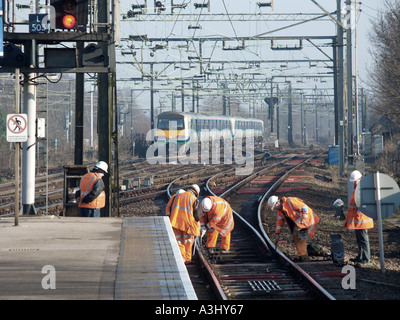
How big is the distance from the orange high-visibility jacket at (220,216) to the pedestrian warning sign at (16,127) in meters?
3.39

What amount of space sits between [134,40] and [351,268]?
71.8ft

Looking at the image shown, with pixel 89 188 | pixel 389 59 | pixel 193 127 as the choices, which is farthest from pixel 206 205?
pixel 193 127

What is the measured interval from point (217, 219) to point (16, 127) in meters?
3.77

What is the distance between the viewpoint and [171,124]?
41.9 m

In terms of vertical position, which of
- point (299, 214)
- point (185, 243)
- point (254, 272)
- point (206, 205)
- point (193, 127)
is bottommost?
point (254, 272)

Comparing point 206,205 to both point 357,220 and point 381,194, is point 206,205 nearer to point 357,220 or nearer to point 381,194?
point 357,220

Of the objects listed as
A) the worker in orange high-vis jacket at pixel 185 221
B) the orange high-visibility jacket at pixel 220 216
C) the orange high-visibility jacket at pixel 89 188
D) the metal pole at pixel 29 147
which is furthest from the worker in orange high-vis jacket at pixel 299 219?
the metal pole at pixel 29 147

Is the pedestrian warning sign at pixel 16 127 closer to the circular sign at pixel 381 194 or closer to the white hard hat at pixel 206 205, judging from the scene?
the white hard hat at pixel 206 205

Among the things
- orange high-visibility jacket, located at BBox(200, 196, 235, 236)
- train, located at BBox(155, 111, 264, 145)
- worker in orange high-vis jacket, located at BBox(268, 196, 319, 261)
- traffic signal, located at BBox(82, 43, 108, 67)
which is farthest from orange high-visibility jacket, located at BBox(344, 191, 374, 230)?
train, located at BBox(155, 111, 264, 145)

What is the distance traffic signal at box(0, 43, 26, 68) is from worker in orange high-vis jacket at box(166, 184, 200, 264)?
3.98 m

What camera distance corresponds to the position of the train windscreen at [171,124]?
41.7 m

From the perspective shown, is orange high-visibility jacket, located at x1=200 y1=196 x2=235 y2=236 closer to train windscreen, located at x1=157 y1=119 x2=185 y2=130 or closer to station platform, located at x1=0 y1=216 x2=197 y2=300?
station platform, located at x1=0 y1=216 x2=197 y2=300
